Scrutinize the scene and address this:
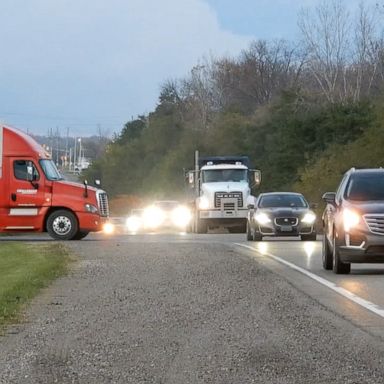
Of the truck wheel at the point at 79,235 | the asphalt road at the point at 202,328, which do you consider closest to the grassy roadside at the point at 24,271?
the asphalt road at the point at 202,328

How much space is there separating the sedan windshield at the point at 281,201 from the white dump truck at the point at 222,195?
9.93m

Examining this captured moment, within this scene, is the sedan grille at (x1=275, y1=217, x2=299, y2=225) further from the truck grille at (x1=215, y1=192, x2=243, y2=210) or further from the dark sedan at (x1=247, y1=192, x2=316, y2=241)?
the truck grille at (x1=215, y1=192, x2=243, y2=210)

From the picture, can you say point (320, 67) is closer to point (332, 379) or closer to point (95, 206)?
point (95, 206)

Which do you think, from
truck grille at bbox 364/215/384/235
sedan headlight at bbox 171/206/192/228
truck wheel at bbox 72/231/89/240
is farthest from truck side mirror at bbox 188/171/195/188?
truck grille at bbox 364/215/384/235

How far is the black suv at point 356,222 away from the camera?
1752 centimetres

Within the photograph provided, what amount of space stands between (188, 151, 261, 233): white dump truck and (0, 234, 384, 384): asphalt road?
2449cm

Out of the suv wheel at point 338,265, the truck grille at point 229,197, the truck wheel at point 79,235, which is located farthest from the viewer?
the truck grille at point 229,197

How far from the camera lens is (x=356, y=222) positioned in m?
17.7

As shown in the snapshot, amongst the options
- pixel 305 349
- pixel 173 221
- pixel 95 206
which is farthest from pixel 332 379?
pixel 173 221

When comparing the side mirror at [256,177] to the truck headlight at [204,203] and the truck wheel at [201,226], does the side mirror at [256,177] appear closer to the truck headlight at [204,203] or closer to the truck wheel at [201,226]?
the truck headlight at [204,203]

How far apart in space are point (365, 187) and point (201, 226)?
26.6m

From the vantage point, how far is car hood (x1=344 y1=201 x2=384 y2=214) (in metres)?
17.6

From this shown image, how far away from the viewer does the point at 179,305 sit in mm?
13484

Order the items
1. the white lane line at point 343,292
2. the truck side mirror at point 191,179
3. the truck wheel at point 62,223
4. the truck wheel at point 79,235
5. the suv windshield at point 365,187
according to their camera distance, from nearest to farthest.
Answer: the white lane line at point 343,292 < the suv windshield at point 365,187 < the truck wheel at point 62,223 < the truck wheel at point 79,235 < the truck side mirror at point 191,179
